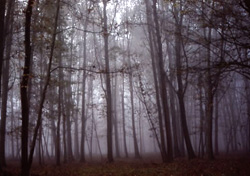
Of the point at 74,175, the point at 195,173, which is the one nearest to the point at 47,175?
the point at 74,175

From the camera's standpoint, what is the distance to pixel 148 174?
929 cm

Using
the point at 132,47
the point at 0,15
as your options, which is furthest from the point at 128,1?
the point at 0,15

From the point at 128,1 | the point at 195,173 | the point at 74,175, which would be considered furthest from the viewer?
the point at 128,1

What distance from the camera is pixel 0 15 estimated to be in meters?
9.24

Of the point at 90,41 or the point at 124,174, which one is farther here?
the point at 90,41

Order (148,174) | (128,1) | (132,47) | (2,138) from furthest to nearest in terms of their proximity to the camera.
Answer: (132,47) → (128,1) → (2,138) → (148,174)

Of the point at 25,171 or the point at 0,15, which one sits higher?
the point at 0,15

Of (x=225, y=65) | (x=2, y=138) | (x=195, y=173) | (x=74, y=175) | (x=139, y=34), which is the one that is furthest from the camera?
(x=139, y=34)

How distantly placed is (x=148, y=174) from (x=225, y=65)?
193 inches

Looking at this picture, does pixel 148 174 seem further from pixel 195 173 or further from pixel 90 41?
pixel 90 41

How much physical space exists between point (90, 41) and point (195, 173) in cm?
2255

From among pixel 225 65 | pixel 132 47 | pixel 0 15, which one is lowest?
pixel 225 65

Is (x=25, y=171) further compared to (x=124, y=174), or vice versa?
(x=124, y=174)

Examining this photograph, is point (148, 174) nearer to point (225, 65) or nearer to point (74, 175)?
point (74, 175)
